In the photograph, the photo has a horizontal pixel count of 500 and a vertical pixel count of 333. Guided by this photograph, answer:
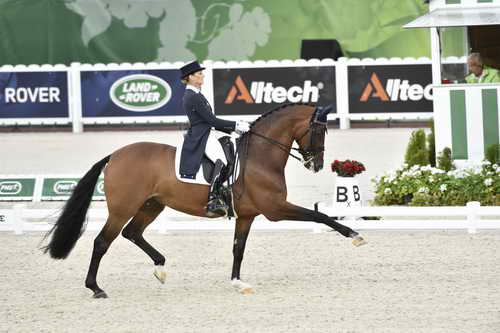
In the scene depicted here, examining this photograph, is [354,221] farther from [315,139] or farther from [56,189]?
[56,189]

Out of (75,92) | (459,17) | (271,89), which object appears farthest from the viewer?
(75,92)

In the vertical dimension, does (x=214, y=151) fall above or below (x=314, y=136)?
below

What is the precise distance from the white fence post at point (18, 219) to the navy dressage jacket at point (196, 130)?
15.0ft

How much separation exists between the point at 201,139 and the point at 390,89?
50.4 feet

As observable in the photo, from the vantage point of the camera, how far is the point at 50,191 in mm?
15906

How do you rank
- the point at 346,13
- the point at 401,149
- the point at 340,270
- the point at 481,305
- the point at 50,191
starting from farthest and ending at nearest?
the point at 346,13 < the point at 401,149 < the point at 50,191 < the point at 340,270 < the point at 481,305

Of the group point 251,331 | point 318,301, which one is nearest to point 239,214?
point 318,301

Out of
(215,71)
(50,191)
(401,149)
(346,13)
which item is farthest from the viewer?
(346,13)

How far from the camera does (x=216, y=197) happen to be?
9.80 meters

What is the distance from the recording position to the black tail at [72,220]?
32.6 feet

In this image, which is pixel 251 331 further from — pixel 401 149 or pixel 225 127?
pixel 401 149

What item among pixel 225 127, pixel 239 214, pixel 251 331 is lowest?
pixel 251 331

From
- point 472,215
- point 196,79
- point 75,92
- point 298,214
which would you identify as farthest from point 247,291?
point 75,92

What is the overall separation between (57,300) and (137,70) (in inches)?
652
